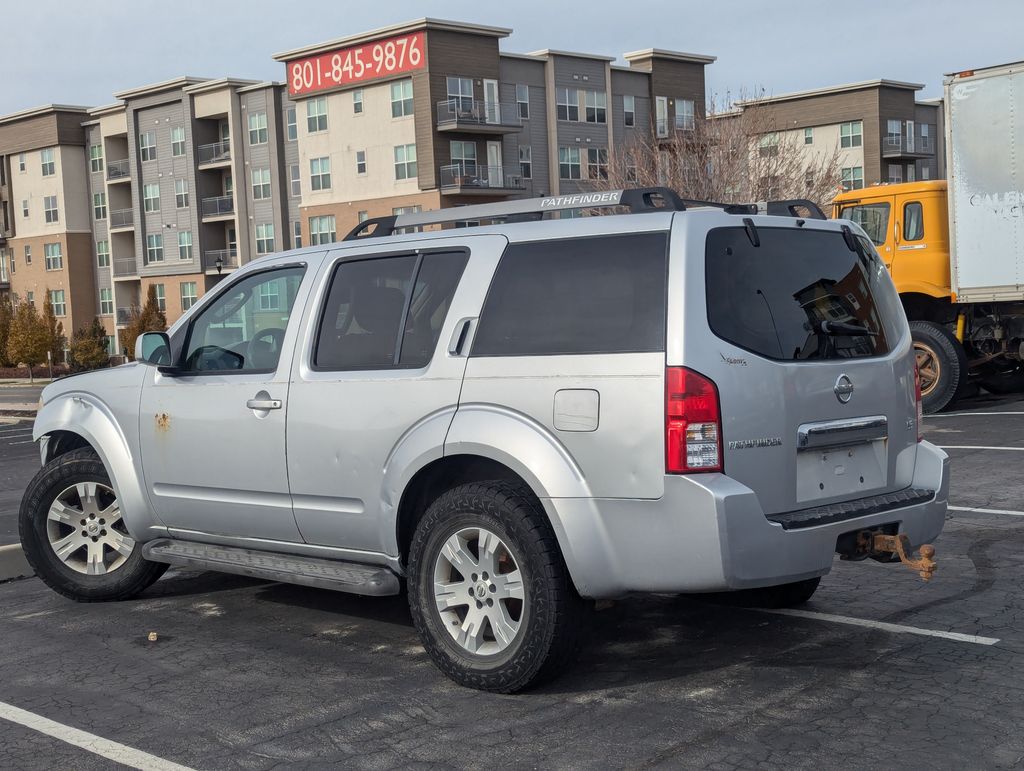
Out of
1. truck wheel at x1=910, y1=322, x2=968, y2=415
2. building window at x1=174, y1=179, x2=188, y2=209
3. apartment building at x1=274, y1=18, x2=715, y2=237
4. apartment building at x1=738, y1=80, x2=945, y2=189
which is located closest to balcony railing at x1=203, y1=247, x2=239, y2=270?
building window at x1=174, y1=179, x2=188, y2=209

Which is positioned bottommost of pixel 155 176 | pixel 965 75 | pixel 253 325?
pixel 253 325

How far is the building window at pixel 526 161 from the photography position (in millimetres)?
61438

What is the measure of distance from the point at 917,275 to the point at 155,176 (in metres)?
62.5

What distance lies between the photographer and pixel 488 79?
59188mm

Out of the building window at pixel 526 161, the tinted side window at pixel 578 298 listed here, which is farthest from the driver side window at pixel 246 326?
the building window at pixel 526 161

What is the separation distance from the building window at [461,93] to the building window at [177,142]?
1973cm

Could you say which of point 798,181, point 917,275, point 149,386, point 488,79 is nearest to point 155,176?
point 488,79

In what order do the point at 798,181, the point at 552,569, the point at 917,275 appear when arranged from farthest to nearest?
the point at 798,181 → the point at 917,275 → the point at 552,569

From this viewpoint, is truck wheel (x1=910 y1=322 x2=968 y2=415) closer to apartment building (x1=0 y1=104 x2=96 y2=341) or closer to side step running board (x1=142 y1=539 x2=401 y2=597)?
side step running board (x1=142 y1=539 x2=401 y2=597)

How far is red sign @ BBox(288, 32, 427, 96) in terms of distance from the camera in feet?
188

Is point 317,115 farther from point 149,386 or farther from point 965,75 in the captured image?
point 149,386

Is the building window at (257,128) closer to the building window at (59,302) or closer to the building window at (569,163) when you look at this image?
the building window at (569,163)

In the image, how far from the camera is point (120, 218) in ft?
247

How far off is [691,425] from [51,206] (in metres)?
80.3
